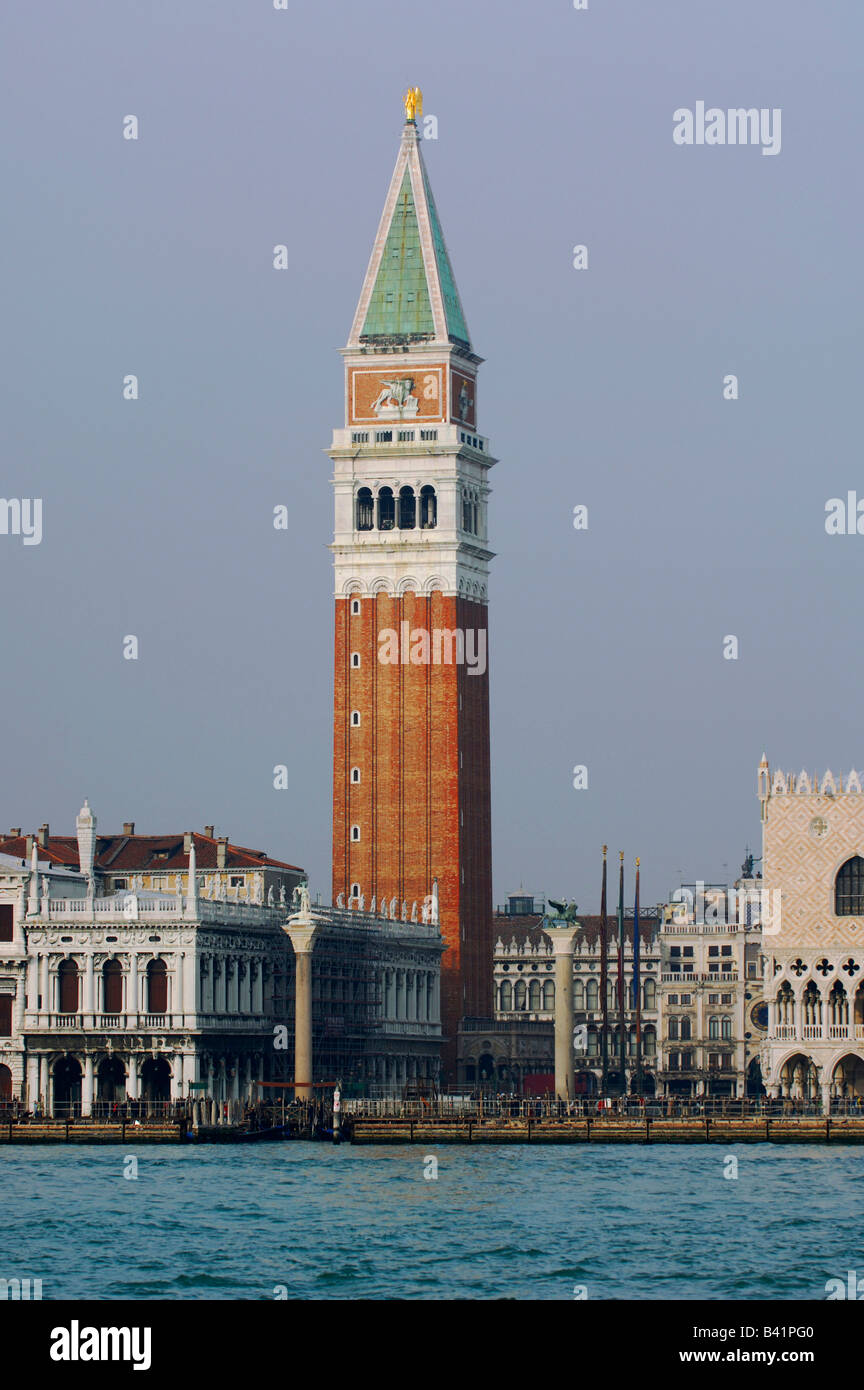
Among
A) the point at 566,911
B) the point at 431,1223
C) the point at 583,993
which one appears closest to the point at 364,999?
the point at 566,911

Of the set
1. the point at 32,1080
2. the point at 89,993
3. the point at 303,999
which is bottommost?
the point at 32,1080

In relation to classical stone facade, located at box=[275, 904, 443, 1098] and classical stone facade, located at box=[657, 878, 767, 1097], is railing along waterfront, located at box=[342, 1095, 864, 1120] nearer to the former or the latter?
classical stone facade, located at box=[275, 904, 443, 1098]

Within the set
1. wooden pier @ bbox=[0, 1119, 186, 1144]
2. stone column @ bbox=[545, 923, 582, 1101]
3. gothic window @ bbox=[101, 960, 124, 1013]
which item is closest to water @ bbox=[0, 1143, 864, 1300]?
wooden pier @ bbox=[0, 1119, 186, 1144]

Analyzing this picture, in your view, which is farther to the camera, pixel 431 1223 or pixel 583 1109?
pixel 583 1109

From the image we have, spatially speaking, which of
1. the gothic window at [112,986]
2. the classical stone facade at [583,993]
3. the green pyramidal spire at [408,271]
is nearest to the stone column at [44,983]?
the gothic window at [112,986]

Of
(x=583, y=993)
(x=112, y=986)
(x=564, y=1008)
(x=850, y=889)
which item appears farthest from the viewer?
(x=583, y=993)

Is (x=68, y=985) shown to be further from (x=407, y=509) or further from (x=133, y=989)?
(x=407, y=509)
